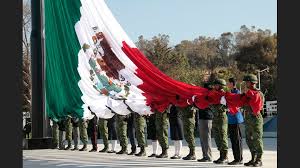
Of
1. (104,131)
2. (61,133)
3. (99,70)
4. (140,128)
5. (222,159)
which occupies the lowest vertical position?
(222,159)

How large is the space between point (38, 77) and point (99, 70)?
4.35m

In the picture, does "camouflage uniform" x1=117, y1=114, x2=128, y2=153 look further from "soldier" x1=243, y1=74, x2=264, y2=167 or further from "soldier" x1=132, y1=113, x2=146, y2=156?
"soldier" x1=243, y1=74, x2=264, y2=167

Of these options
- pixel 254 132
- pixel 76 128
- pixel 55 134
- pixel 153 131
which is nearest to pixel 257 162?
pixel 254 132

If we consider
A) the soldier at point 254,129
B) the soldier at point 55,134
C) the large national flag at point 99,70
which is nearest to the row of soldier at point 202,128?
the soldier at point 254,129

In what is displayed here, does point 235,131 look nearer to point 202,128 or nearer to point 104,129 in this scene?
point 202,128

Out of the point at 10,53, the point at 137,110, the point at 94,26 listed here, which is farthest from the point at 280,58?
the point at 94,26

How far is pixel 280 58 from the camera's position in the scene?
11.8 feet

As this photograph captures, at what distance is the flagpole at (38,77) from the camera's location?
14.9m

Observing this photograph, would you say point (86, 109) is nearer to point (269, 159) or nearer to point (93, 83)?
point (93, 83)

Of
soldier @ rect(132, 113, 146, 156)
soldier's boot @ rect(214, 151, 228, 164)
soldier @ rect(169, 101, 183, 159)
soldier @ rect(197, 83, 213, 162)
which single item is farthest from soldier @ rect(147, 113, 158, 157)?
soldier's boot @ rect(214, 151, 228, 164)

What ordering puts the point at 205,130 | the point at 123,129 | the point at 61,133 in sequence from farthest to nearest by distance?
the point at 61,133, the point at 123,129, the point at 205,130

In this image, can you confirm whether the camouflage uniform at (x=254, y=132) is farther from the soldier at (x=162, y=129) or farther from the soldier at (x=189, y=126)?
the soldier at (x=162, y=129)

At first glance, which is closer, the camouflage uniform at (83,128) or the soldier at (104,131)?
the soldier at (104,131)

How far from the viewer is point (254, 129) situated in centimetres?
807
